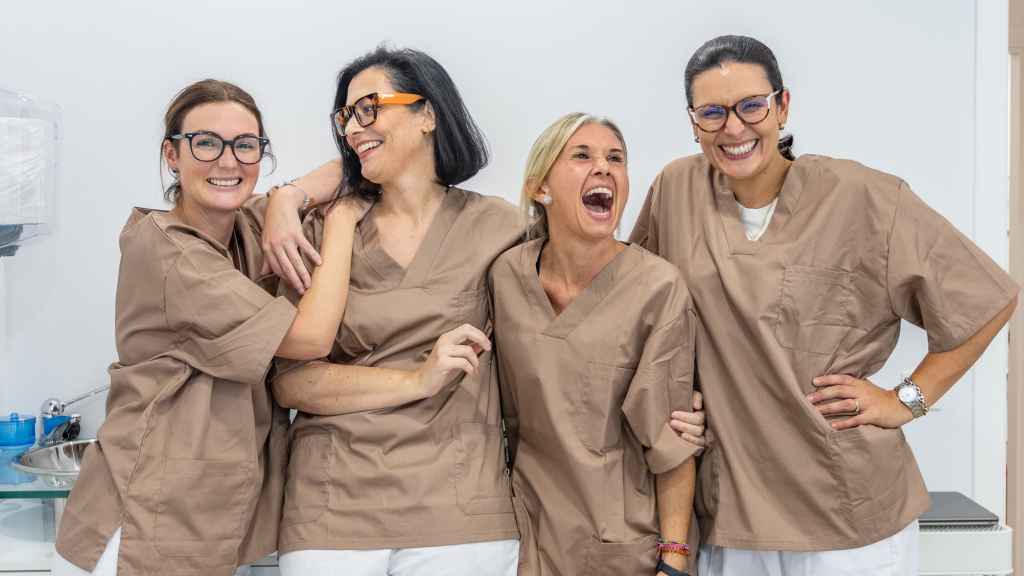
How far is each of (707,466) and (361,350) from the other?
74cm

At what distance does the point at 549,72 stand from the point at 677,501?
4.08 ft

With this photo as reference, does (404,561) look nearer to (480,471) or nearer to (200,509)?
(480,471)

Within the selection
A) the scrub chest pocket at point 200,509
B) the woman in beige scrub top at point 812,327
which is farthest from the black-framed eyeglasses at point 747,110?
→ the scrub chest pocket at point 200,509

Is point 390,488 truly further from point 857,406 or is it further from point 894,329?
point 894,329

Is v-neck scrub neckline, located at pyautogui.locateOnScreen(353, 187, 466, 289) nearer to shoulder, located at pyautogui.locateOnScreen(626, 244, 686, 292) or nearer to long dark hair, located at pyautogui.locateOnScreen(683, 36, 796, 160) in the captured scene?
shoulder, located at pyautogui.locateOnScreen(626, 244, 686, 292)

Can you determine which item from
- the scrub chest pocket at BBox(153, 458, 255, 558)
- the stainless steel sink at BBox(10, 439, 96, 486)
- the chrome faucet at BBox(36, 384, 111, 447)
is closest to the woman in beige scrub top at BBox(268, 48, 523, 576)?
the scrub chest pocket at BBox(153, 458, 255, 558)

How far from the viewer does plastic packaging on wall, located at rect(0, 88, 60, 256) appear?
224 centimetres

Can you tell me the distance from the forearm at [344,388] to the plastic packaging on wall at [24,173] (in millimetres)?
930

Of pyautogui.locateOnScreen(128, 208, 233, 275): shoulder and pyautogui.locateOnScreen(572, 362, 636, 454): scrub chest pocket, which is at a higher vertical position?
pyautogui.locateOnScreen(128, 208, 233, 275): shoulder

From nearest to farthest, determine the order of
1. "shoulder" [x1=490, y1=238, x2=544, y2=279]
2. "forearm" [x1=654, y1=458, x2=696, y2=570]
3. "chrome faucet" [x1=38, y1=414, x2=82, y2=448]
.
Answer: "forearm" [x1=654, y1=458, x2=696, y2=570], "shoulder" [x1=490, y1=238, x2=544, y2=279], "chrome faucet" [x1=38, y1=414, x2=82, y2=448]

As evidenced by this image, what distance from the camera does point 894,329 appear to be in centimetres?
183

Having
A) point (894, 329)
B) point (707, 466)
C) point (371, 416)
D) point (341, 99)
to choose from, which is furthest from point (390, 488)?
point (894, 329)

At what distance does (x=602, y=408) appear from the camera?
1785mm

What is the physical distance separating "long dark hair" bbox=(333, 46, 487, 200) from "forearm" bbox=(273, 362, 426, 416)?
16.1 inches
